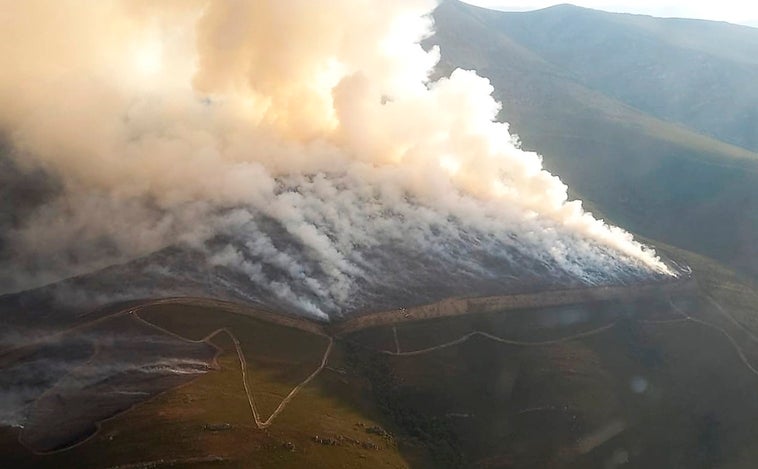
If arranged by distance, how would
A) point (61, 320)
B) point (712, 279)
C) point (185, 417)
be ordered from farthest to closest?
point (712, 279), point (61, 320), point (185, 417)

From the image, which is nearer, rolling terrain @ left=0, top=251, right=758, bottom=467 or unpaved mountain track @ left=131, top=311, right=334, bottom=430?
rolling terrain @ left=0, top=251, right=758, bottom=467

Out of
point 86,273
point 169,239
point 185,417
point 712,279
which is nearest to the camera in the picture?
point 185,417

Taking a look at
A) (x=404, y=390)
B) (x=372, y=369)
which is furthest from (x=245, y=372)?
(x=404, y=390)

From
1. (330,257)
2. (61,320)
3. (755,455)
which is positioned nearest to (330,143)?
(330,257)

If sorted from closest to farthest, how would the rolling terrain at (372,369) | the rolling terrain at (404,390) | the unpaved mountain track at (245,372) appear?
the rolling terrain at (404,390), the rolling terrain at (372,369), the unpaved mountain track at (245,372)

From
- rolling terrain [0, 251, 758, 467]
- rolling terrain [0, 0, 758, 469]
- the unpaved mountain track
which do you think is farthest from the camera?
the unpaved mountain track

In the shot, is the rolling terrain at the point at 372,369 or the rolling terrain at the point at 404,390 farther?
the rolling terrain at the point at 372,369

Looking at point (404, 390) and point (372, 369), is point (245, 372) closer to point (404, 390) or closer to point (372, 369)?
point (372, 369)

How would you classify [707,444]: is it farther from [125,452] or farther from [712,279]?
[125,452]

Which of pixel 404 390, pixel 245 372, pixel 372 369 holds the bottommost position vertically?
pixel 245 372

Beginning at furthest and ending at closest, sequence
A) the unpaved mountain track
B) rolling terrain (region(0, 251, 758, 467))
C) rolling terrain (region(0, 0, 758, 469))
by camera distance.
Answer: the unpaved mountain track, rolling terrain (region(0, 0, 758, 469)), rolling terrain (region(0, 251, 758, 467))

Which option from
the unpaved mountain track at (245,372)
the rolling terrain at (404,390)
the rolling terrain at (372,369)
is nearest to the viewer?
the rolling terrain at (404,390)
